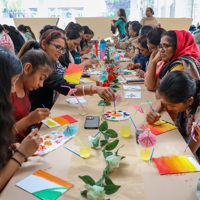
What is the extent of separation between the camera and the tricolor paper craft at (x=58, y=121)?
59.7 inches

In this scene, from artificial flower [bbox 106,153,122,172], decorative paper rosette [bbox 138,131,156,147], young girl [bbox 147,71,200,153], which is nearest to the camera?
artificial flower [bbox 106,153,122,172]

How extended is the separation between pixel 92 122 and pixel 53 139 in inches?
12.3

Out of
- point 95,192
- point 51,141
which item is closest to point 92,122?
point 51,141

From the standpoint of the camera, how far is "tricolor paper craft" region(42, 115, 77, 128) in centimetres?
152

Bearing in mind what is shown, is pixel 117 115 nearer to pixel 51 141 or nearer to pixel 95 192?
pixel 51 141

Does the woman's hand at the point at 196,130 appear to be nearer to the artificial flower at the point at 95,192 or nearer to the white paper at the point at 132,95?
the artificial flower at the point at 95,192

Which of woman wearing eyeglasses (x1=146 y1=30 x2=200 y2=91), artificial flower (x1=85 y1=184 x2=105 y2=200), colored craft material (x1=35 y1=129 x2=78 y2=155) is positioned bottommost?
colored craft material (x1=35 y1=129 x2=78 y2=155)

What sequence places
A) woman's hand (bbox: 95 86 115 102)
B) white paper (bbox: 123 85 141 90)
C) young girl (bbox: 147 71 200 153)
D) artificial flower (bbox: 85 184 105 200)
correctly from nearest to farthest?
artificial flower (bbox: 85 184 105 200) → young girl (bbox: 147 71 200 153) → woman's hand (bbox: 95 86 115 102) → white paper (bbox: 123 85 141 90)

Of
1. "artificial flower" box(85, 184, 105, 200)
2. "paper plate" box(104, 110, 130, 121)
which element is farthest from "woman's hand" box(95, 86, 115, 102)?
"artificial flower" box(85, 184, 105, 200)

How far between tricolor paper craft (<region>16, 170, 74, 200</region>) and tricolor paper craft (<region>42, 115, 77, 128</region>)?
51 cm

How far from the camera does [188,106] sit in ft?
4.96

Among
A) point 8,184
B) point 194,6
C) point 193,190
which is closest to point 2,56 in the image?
point 8,184

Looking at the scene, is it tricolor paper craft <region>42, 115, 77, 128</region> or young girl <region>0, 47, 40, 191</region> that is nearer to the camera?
young girl <region>0, 47, 40, 191</region>

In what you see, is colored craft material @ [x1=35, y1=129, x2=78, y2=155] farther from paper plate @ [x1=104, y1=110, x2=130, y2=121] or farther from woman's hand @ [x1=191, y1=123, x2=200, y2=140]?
woman's hand @ [x1=191, y1=123, x2=200, y2=140]
